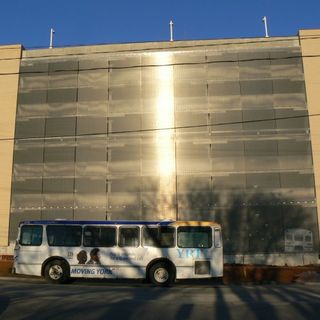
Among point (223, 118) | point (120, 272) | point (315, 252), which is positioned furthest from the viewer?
point (223, 118)

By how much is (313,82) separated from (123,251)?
1630cm

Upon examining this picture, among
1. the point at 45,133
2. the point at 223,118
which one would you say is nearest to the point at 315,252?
the point at 223,118

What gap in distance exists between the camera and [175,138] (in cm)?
2564

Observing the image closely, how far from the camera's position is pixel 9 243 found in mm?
25188

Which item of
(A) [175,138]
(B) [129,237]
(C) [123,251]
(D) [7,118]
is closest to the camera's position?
(C) [123,251]

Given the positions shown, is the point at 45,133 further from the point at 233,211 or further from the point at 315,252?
the point at 315,252

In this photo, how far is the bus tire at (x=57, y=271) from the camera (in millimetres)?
16328

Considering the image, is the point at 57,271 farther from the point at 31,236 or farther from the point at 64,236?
the point at 31,236

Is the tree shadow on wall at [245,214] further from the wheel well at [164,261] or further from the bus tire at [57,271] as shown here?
the bus tire at [57,271]

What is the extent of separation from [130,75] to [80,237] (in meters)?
13.2

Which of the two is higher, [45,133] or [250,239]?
[45,133]

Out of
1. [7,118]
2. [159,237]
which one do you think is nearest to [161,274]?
[159,237]

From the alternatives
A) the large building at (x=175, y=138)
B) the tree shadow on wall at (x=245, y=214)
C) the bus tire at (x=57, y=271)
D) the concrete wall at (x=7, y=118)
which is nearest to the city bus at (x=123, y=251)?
the bus tire at (x=57, y=271)

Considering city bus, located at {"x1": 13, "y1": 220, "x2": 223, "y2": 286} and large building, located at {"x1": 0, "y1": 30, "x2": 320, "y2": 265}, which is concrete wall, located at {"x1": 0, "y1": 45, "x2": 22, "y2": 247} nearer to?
large building, located at {"x1": 0, "y1": 30, "x2": 320, "y2": 265}
